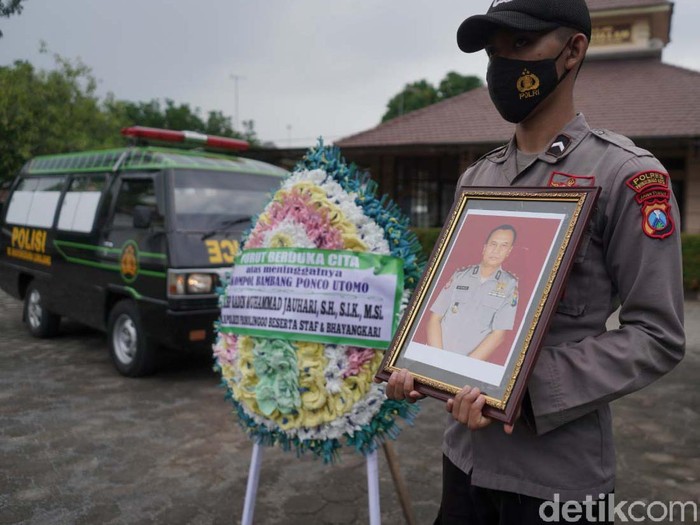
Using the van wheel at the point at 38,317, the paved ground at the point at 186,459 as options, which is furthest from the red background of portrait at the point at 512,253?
the van wheel at the point at 38,317

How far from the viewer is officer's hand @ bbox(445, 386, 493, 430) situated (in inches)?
47.7

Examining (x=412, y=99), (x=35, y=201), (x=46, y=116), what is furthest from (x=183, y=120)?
(x=35, y=201)

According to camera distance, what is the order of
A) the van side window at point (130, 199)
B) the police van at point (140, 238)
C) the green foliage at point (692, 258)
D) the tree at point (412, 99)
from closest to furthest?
the police van at point (140, 238) < the van side window at point (130, 199) < the green foliage at point (692, 258) < the tree at point (412, 99)

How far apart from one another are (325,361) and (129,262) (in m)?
3.74

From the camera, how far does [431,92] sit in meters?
31.8

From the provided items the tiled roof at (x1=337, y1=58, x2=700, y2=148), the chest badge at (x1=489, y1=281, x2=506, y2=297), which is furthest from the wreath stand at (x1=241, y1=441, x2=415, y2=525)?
the tiled roof at (x1=337, y1=58, x2=700, y2=148)

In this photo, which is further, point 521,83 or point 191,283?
point 191,283

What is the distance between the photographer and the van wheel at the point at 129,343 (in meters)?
5.46

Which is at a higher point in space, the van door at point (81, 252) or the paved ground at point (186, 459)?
the van door at point (81, 252)

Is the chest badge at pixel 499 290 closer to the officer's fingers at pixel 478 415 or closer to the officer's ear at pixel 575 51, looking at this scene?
the officer's fingers at pixel 478 415

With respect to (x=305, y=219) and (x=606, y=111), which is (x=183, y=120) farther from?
(x=305, y=219)

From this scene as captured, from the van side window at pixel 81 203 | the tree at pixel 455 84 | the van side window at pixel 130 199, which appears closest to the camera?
the van side window at pixel 130 199

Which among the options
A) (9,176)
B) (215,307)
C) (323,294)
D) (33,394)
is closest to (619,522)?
(323,294)

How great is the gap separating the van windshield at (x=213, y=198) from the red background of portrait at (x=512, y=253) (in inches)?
154
